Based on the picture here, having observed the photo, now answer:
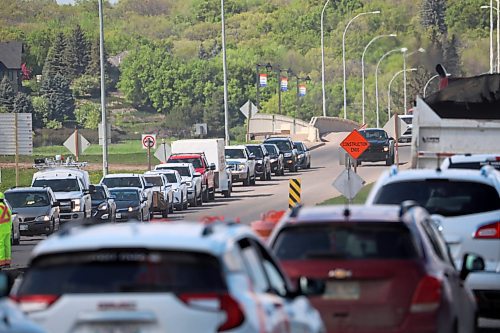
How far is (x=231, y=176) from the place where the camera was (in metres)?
67.2

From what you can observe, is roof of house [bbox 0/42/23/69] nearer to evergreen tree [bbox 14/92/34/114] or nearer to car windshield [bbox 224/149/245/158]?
evergreen tree [bbox 14/92/34/114]

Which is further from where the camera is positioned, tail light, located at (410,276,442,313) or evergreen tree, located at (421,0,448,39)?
evergreen tree, located at (421,0,448,39)

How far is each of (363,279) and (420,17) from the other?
153396 millimetres

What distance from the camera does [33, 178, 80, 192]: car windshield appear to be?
154 ft

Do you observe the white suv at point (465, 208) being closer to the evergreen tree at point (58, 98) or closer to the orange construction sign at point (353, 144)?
the orange construction sign at point (353, 144)

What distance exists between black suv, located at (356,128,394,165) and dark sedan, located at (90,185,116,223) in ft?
84.2

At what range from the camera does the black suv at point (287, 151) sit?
77.0m

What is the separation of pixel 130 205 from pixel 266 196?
1306 centimetres

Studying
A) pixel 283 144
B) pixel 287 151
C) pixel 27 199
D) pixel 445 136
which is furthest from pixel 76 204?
pixel 283 144

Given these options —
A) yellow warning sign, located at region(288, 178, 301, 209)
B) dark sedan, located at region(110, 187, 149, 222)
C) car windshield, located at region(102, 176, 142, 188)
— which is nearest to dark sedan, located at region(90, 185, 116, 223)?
dark sedan, located at region(110, 187, 149, 222)

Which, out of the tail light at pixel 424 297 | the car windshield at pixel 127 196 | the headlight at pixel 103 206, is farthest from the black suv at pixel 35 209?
the tail light at pixel 424 297

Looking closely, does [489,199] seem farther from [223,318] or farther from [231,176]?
[231,176]

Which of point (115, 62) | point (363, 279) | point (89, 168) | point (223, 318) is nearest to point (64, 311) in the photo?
point (223, 318)

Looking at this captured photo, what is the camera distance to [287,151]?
3034 inches
